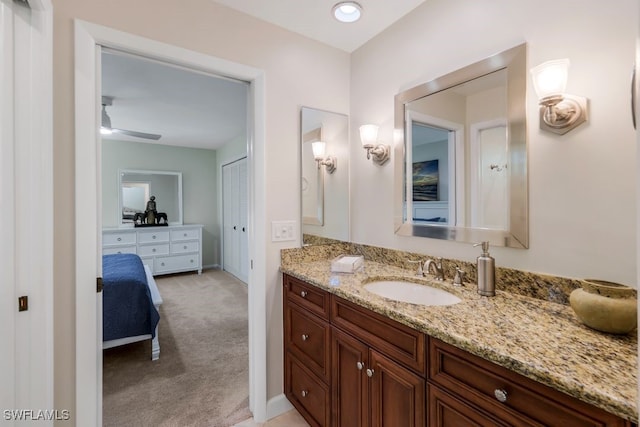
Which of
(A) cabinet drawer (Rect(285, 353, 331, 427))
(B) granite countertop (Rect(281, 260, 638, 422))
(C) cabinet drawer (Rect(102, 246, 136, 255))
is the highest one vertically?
(B) granite countertop (Rect(281, 260, 638, 422))

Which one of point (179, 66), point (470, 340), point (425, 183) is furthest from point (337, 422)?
point (179, 66)

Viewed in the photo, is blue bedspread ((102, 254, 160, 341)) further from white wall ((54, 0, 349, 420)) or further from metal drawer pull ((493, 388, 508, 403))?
metal drawer pull ((493, 388, 508, 403))

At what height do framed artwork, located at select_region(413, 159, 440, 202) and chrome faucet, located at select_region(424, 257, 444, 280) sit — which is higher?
framed artwork, located at select_region(413, 159, 440, 202)

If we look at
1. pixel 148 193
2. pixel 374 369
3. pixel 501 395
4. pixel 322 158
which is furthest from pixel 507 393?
pixel 148 193

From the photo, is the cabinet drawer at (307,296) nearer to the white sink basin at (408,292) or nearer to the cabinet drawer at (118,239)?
the white sink basin at (408,292)

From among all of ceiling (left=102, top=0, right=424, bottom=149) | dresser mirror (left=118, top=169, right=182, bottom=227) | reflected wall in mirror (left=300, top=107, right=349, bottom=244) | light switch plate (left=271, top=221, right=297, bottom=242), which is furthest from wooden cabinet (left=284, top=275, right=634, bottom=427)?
dresser mirror (left=118, top=169, right=182, bottom=227)

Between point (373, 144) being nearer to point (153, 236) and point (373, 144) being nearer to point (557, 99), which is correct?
point (557, 99)

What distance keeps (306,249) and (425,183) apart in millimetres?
863

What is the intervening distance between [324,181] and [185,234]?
411 centimetres

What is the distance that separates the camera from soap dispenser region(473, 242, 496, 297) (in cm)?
124

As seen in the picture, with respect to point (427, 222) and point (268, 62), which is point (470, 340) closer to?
point (427, 222)

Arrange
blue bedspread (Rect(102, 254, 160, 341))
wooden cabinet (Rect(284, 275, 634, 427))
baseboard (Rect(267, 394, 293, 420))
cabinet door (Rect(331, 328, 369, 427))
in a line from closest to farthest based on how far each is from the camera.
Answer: wooden cabinet (Rect(284, 275, 634, 427)), cabinet door (Rect(331, 328, 369, 427)), baseboard (Rect(267, 394, 293, 420)), blue bedspread (Rect(102, 254, 160, 341))

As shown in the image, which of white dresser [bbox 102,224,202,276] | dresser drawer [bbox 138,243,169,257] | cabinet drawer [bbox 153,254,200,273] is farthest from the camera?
cabinet drawer [bbox 153,254,200,273]

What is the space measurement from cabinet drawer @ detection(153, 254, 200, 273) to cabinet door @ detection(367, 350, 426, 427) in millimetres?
4893
